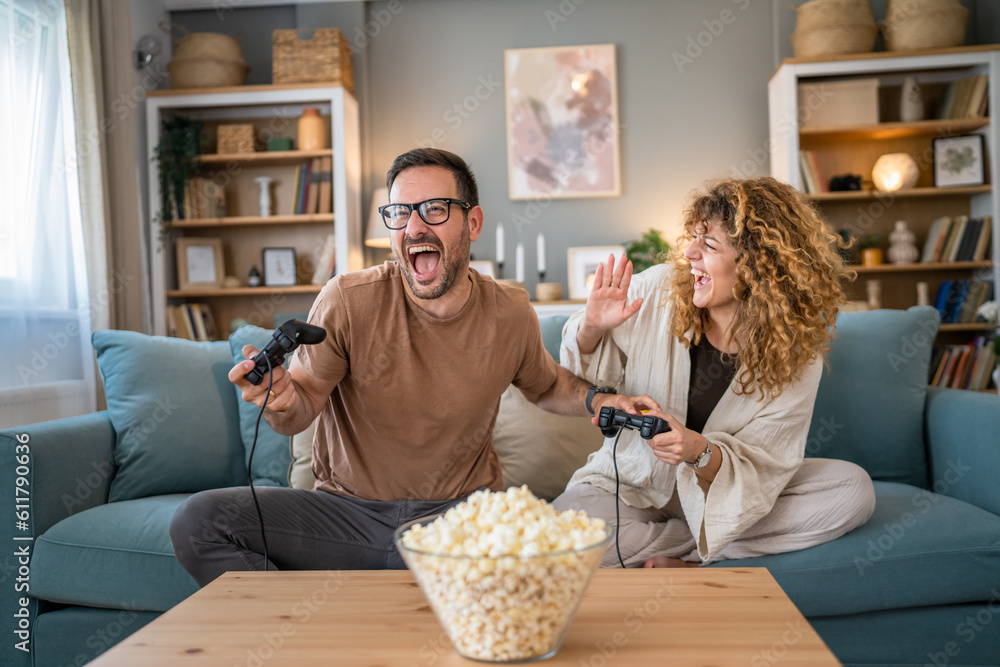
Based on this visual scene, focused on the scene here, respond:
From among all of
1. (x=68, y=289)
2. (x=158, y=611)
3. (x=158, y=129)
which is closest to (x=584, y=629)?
(x=158, y=611)

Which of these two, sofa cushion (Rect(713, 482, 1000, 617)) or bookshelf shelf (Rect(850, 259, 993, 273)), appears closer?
sofa cushion (Rect(713, 482, 1000, 617))

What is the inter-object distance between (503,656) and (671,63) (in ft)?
13.2

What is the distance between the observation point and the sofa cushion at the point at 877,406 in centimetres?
200

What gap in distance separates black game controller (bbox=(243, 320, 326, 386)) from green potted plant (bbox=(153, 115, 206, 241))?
9.88 ft

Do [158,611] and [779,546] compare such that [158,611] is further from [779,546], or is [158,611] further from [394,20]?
[394,20]

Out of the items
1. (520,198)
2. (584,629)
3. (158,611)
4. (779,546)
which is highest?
(520,198)

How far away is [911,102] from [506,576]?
13.1 feet

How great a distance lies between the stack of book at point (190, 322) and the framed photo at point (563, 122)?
1.86 m

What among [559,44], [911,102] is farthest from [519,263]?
[911,102]

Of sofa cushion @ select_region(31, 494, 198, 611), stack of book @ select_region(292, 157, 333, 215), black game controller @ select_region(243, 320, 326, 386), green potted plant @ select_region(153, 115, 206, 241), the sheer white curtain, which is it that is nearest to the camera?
black game controller @ select_region(243, 320, 326, 386)

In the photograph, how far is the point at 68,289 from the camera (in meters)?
3.03

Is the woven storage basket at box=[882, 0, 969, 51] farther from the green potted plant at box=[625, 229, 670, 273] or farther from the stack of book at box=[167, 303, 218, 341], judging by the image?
the stack of book at box=[167, 303, 218, 341]

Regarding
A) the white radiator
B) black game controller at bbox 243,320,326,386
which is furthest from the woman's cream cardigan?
the white radiator

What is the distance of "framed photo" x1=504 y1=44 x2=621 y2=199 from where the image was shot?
4.23 m
